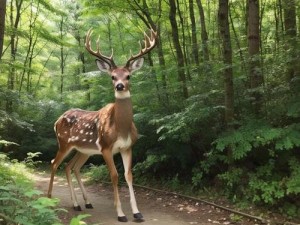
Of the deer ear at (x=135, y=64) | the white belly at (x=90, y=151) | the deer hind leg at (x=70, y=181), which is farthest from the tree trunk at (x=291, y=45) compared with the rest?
the deer hind leg at (x=70, y=181)

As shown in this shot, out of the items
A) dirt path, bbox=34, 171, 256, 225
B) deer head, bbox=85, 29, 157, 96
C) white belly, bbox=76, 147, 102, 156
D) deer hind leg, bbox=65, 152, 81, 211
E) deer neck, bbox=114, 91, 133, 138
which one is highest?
deer head, bbox=85, 29, 157, 96

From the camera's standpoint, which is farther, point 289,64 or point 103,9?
point 103,9

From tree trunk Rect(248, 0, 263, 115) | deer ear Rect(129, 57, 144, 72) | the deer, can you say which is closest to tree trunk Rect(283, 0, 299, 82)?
tree trunk Rect(248, 0, 263, 115)

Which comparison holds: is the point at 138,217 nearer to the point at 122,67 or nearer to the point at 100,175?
the point at 122,67

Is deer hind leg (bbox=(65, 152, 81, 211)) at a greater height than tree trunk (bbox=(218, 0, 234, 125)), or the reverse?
tree trunk (bbox=(218, 0, 234, 125))

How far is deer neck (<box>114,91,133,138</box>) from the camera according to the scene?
6.86 metres

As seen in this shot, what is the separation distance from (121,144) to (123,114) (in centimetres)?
53

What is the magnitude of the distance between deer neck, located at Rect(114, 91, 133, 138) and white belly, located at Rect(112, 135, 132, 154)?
0.07 metres

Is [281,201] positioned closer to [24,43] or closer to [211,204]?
[211,204]

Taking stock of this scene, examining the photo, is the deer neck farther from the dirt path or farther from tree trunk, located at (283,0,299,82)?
tree trunk, located at (283,0,299,82)

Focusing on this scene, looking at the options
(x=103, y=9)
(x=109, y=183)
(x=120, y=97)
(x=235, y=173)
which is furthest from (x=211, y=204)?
(x=103, y=9)

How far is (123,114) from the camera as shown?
688cm

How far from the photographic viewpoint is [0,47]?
18.8 ft

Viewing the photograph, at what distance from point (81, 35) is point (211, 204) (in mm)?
17642
